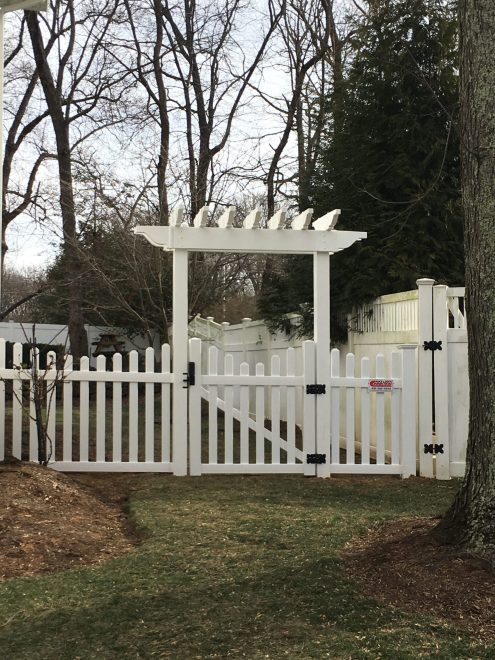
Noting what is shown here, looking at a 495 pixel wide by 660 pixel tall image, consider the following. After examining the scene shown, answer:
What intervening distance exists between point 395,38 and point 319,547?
7.67 meters

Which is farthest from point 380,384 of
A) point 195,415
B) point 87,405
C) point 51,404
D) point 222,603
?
point 222,603

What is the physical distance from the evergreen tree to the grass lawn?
182 inches

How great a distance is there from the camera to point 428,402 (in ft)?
24.3

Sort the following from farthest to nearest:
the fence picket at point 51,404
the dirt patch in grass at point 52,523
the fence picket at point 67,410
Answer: the fence picket at point 67,410 < the fence picket at point 51,404 < the dirt patch in grass at point 52,523

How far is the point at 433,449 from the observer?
7.39 m

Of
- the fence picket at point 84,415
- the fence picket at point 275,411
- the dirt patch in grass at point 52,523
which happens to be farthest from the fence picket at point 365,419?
the fence picket at point 84,415

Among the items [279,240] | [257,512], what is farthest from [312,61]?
[257,512]

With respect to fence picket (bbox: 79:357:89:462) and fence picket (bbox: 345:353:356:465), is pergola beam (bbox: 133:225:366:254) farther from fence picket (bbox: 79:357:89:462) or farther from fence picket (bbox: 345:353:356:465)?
fence picket (bbox: 79:357:89:462)

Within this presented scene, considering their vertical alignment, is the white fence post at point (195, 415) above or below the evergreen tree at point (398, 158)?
below

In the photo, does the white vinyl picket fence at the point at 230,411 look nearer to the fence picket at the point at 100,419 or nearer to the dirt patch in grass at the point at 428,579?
the fence picket at the point at 100,419

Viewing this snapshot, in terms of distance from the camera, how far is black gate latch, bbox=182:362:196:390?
7.23 metres

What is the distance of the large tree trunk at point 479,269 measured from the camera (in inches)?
157

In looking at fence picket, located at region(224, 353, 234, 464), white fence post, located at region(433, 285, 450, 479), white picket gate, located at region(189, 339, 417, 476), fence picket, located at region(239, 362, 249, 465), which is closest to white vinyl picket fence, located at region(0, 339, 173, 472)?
white picket gate, located at region(189, 339, 417, 476)

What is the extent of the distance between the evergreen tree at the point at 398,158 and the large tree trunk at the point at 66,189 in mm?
7792
